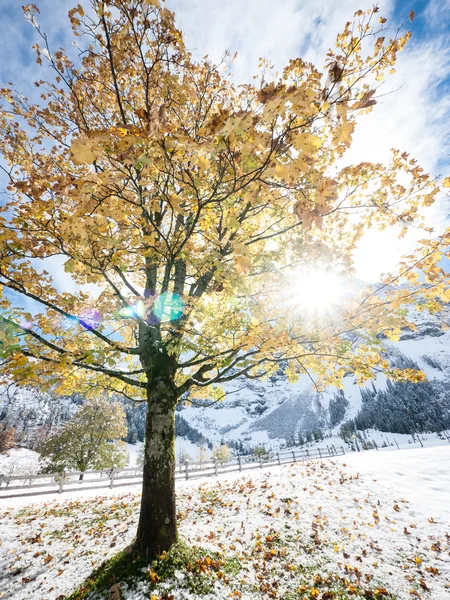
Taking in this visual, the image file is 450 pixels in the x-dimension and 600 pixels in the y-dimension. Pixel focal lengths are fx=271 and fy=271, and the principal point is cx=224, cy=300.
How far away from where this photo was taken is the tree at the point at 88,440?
22.3m

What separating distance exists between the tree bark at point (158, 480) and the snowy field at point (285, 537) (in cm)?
61

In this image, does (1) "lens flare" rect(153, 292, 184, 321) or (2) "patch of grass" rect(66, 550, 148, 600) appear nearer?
(2) "patch of grass" rect(66, 550, 148, 600)

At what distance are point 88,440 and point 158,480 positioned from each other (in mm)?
23293

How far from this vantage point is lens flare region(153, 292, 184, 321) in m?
4.86

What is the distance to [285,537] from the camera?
5148mm

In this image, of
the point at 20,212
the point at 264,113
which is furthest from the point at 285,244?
the point at 20,212

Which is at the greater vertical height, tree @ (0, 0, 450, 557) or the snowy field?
tree @ (0, 0, 450, 557)

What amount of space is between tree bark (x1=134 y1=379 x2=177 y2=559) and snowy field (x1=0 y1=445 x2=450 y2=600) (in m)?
0.61

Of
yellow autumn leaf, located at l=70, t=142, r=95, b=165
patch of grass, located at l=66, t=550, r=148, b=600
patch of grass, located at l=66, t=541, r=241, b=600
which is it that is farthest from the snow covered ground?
yellow autumn leaf, located at l=70, t=142, r=95, b=165

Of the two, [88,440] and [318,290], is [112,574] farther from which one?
[88,440]

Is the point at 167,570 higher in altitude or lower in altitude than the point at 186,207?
lower

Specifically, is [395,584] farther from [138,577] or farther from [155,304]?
[155,304]

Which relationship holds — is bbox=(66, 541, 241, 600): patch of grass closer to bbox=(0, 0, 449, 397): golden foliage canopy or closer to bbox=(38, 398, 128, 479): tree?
bbox=(0, 0, 449, 397): golden foliage canopy

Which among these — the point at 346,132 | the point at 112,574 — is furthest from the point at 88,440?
the point at 346,132
